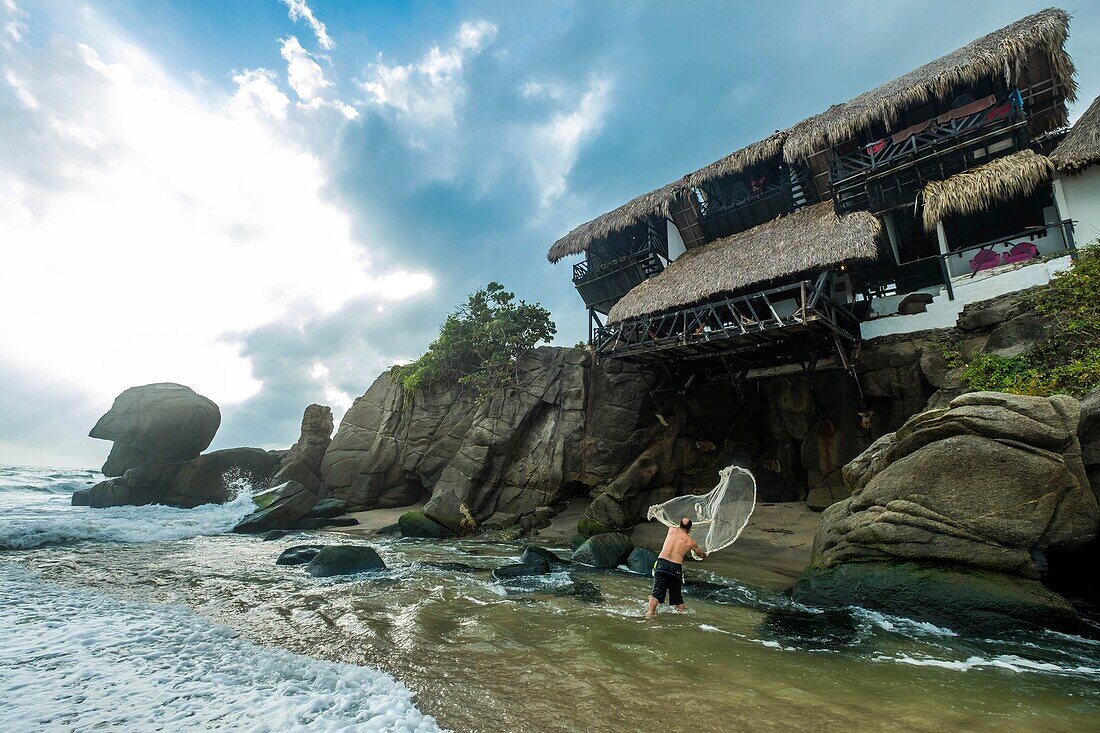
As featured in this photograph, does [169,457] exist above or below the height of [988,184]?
below

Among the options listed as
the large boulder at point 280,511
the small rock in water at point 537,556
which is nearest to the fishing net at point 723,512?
the small rock in water at point 537,556

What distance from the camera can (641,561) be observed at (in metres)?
12.5

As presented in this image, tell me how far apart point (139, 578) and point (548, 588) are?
8349 mm

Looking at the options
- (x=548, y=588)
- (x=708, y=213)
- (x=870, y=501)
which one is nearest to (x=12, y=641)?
(x=548, y=588)

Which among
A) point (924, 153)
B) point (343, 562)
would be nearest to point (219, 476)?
point (343, 562)

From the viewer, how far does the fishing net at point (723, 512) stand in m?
10.3

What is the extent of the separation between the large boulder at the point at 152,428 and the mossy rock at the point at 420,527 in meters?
20.1

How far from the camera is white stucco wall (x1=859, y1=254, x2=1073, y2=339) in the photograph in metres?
12.6

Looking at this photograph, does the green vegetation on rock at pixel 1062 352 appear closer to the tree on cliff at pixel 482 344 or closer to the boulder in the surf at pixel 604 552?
the boulder in the surf at pixel 604 552

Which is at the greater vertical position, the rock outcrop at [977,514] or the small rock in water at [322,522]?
the rock outcrop at [977,514]

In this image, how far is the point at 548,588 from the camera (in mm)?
9828

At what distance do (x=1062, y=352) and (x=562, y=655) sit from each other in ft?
42.7

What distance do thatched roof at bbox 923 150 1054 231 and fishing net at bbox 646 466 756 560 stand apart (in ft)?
32.9

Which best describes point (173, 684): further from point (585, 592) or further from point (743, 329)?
point (743, 329)
